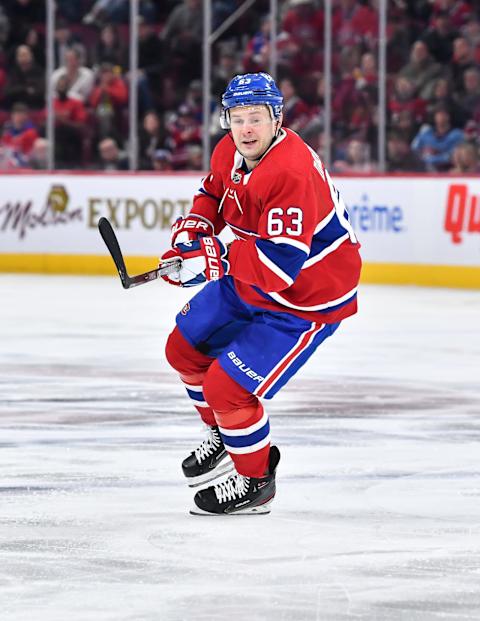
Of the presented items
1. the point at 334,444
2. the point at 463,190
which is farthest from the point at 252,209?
the point at 463,190

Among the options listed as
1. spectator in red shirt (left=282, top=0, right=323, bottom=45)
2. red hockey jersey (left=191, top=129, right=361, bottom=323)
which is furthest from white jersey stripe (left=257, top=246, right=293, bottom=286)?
spectator in red shirt (left=282, top=0, right=323, bottom=45)

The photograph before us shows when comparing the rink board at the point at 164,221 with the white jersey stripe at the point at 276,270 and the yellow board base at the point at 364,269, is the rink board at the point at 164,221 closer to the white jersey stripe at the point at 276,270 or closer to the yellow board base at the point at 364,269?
the yellow board base at the point at 364,269

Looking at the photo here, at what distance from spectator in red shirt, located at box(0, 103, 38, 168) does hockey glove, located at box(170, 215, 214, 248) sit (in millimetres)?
9271

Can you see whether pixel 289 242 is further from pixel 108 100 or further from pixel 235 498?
pixel 108 100

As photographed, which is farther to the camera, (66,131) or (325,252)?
(66,131)

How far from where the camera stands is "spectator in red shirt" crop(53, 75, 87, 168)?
13.1 metres

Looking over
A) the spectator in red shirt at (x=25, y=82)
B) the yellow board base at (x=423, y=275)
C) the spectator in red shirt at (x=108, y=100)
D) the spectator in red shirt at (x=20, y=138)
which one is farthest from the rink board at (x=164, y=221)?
the spectator in red shirt at (x=25, y=82)

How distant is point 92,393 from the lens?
20.4 ft

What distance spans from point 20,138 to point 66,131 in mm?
447

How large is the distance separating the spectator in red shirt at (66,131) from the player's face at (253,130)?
9.33 m

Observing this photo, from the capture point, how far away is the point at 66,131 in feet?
43.0

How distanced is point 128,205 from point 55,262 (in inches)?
31.5

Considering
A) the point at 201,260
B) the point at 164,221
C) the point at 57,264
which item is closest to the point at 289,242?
the point at 201,260

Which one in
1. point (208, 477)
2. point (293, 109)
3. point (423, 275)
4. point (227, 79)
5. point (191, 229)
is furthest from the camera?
point (227, 79)
